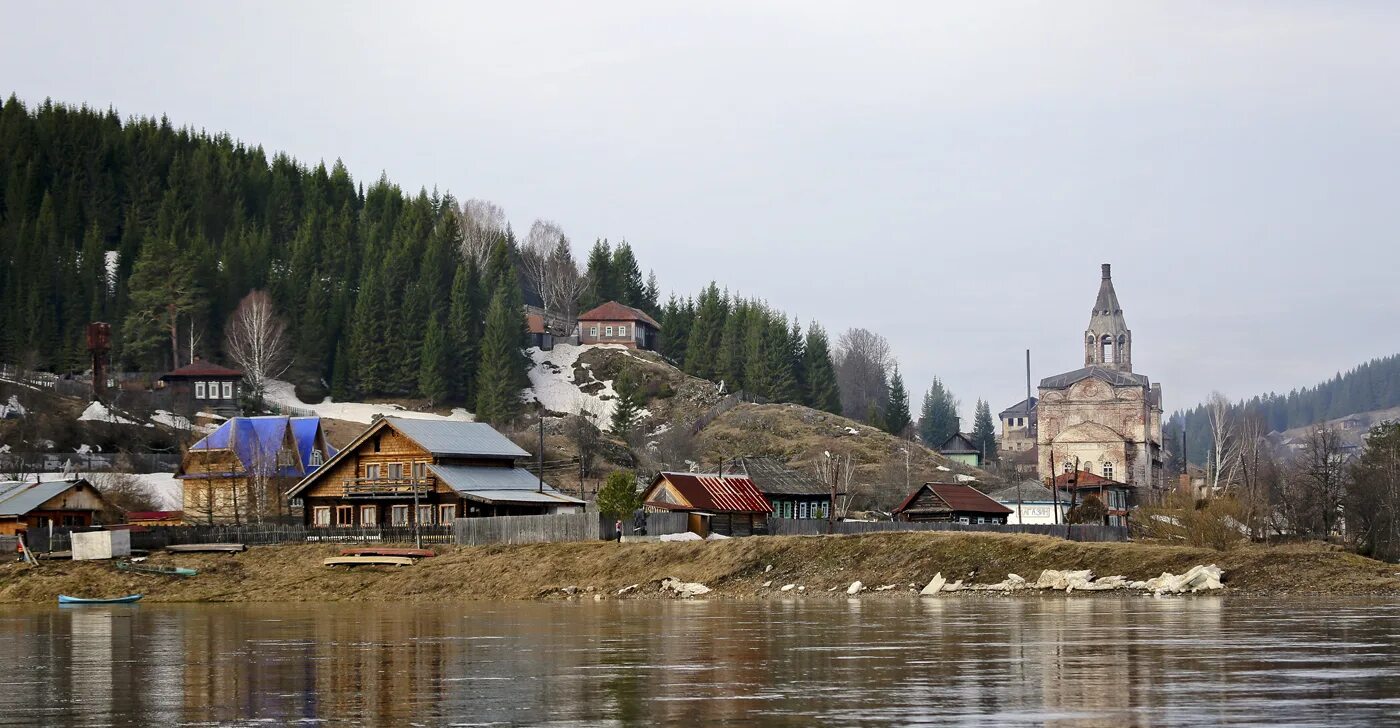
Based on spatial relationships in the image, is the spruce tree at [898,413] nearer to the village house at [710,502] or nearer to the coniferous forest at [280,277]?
the coniferous forest at [280,277]

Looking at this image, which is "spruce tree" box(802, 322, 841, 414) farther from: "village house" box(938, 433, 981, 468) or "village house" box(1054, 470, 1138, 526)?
"village house" box(1054, 470, 1138, 526)

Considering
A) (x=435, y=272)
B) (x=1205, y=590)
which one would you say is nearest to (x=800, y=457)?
(x=435, y=272)

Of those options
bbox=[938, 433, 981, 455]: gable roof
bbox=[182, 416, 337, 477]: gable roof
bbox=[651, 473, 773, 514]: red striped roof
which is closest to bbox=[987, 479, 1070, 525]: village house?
bbox=[651, 473, 773, 514]: red striped roof

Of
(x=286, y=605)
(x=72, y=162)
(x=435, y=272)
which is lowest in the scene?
(x=286, y=605)

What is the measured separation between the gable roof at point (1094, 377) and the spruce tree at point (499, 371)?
46.1 meters

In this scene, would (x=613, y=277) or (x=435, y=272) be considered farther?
(x=613, y=277)

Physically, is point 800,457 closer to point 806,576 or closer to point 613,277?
point 613,277

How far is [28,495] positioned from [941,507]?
47.1m

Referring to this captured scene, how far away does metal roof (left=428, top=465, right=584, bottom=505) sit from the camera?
241ft

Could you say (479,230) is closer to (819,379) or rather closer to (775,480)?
(819,379)

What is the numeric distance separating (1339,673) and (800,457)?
4032 inches

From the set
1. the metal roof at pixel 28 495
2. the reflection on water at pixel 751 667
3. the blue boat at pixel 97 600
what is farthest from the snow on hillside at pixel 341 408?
the reflection on water at pixel 751 667

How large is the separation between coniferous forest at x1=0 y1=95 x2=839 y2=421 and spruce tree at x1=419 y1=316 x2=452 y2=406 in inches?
7.3

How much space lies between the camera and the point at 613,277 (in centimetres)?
17475
